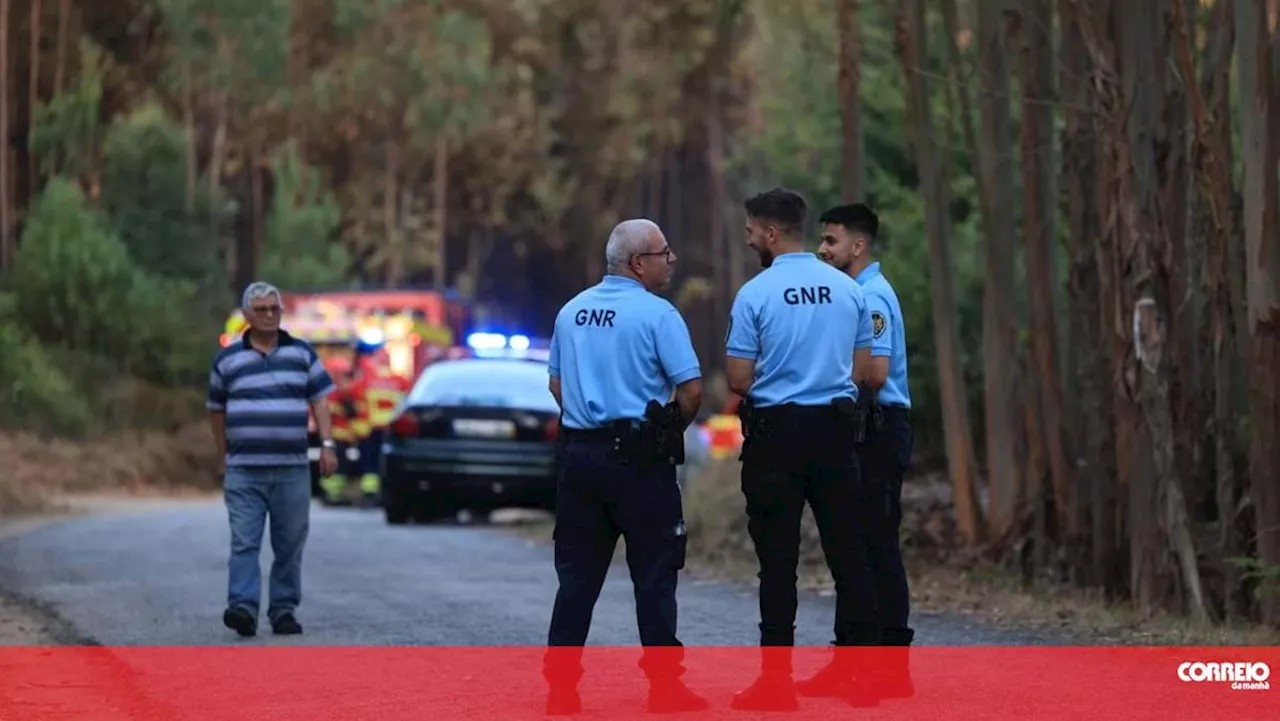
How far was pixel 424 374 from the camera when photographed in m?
24.6

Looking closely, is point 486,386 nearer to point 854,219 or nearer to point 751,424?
point 854,219

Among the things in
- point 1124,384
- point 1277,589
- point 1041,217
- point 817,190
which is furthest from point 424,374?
point 1277,589

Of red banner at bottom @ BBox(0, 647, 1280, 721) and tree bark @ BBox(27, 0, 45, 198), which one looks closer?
red banner at bottom @ BBox(0, 647, 1280, 721)

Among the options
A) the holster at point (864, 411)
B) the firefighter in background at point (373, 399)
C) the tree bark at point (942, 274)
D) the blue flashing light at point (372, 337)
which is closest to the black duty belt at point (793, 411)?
the holster at point (864, 411)

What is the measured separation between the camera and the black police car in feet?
76.9

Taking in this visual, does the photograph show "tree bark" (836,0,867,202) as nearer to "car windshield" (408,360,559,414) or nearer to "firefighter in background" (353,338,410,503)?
"car windshield" (408,360,559,414)

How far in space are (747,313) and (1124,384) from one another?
16.6 ft

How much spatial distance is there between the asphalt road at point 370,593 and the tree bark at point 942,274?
1.72m

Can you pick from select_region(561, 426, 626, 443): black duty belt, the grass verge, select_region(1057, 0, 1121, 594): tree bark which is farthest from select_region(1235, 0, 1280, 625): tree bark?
the grass verge

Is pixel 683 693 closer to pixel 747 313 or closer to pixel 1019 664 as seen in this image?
pixel 747 313

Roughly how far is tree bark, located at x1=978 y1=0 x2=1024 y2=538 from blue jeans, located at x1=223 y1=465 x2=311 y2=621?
4.85 m

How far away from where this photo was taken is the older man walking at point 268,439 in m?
13.1

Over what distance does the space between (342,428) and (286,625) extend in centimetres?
1809

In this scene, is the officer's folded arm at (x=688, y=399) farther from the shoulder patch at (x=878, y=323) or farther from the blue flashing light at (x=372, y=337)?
the blue flashing light at (x=372, y=337)
